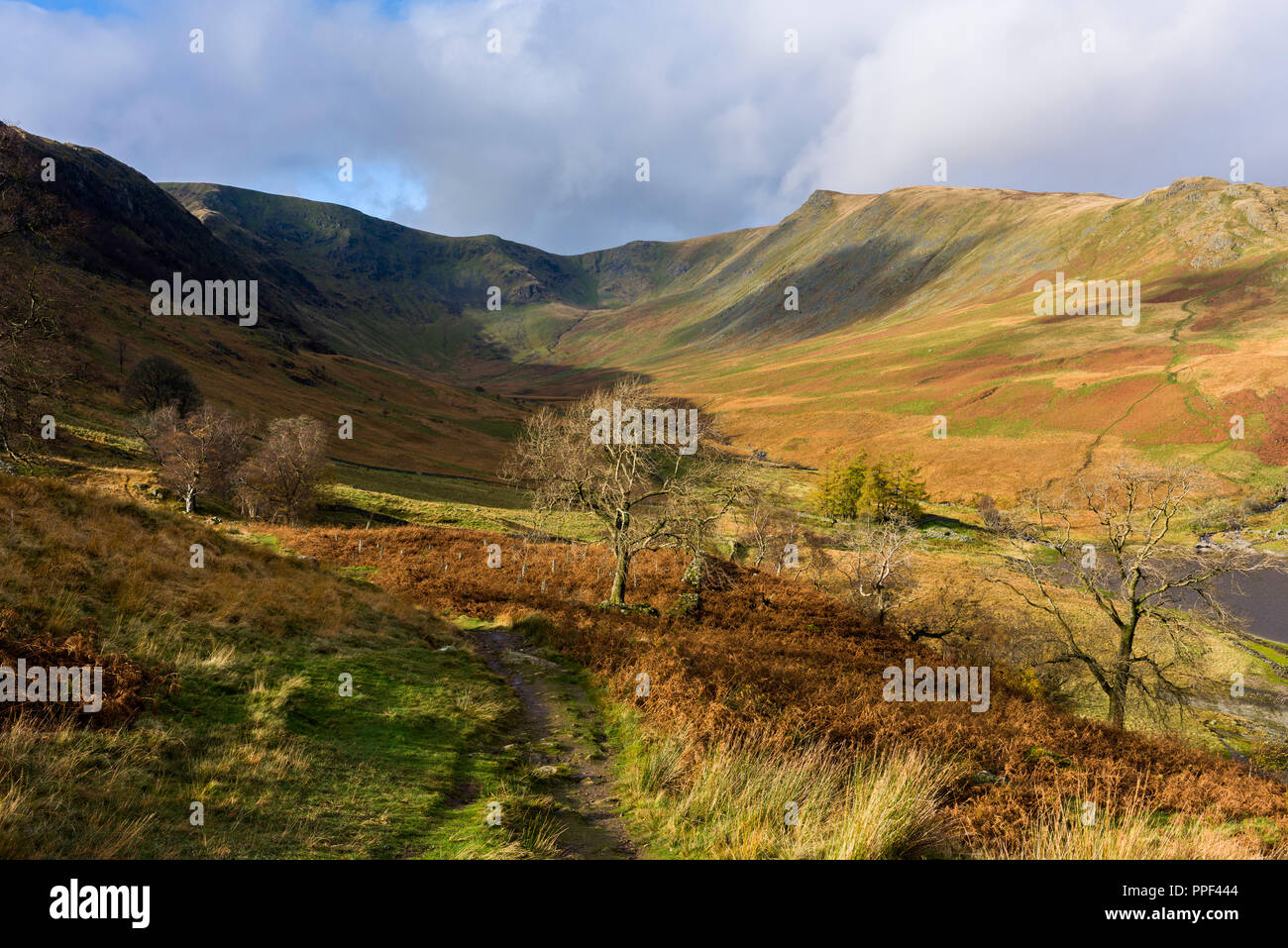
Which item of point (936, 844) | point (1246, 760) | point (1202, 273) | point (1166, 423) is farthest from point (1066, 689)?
point (1202, 273)

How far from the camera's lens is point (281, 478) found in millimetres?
43750

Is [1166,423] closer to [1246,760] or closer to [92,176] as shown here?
[1246,760]

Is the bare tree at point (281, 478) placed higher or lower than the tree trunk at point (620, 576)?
higher

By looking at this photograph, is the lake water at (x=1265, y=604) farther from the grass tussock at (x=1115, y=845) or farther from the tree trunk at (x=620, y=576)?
the grass tussock at (x=1115, y=845)

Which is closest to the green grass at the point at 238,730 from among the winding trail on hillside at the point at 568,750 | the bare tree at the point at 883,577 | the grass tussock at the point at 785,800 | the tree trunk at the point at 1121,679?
the winding trail on hillside at the point at 568,750

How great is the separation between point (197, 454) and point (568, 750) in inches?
1711

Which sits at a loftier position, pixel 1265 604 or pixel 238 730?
pixel 238 730

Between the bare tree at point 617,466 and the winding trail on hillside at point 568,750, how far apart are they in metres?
7.03

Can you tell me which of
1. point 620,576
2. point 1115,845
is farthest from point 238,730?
point 620,576

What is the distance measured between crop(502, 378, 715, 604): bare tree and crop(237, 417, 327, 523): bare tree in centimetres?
2925

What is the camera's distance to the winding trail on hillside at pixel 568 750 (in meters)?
8.14

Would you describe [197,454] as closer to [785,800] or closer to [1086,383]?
[785,800]

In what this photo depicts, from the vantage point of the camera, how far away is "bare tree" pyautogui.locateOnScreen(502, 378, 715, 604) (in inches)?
927

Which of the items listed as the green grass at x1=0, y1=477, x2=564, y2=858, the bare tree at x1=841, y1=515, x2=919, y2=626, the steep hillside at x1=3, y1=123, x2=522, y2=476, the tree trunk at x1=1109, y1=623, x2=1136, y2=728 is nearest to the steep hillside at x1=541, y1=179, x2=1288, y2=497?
the bare tree at x1=841, y1=515, x2=919, y2=626
